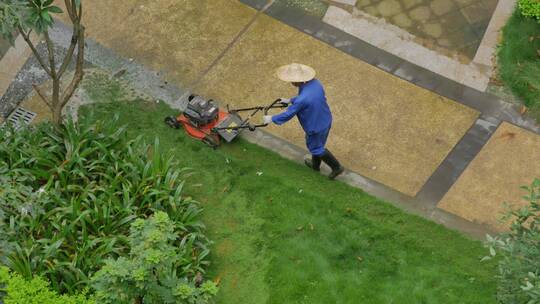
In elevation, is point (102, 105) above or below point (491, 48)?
above

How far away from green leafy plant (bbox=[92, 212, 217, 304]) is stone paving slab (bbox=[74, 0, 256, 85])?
10.4ft

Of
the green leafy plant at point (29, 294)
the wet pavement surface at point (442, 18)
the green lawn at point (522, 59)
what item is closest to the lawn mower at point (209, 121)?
the wet pavement surface at point (442, 18)

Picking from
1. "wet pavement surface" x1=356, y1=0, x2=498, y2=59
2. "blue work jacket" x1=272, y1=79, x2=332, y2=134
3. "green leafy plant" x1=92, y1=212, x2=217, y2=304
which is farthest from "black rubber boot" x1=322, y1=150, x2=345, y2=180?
"wet pavement surface" x1=356, y1=0, x2=498, y2=59

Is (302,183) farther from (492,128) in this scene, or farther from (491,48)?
(491,48)

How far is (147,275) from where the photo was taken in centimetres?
567

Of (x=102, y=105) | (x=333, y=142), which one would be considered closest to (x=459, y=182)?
(x=333, y=142)

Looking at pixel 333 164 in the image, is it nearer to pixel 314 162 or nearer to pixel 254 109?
pixel 314 162

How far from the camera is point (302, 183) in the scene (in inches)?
302

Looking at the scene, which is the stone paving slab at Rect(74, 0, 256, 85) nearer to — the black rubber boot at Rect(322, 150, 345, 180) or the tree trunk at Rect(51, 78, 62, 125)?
the tree trunk at Rect(51, 78, 62, 125)

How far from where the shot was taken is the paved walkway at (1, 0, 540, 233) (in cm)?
771

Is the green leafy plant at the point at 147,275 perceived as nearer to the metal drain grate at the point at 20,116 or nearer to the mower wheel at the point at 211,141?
the mower wheel at the point at 211,141

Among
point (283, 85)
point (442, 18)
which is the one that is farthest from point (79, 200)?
point (442, 18)

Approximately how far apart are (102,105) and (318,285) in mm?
3417

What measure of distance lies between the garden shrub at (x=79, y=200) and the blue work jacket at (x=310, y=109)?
139 cm
